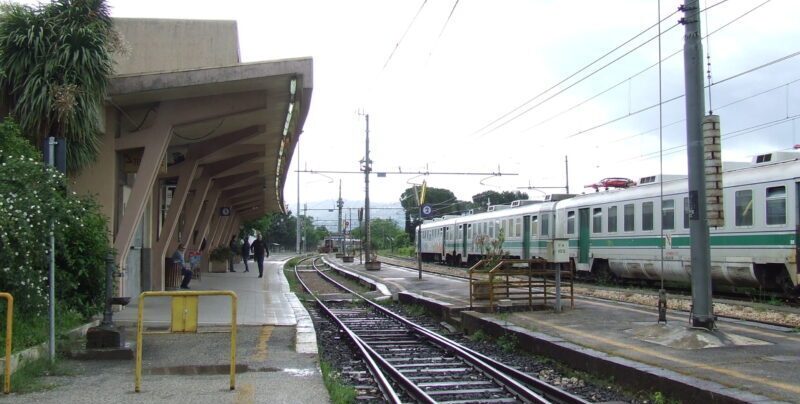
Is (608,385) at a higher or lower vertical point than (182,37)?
lower

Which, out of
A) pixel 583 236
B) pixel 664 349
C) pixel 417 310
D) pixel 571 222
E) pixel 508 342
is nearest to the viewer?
pixel 664 349

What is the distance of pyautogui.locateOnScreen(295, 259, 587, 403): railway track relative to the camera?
7.02 meters

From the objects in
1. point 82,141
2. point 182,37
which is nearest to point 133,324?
point 82,141

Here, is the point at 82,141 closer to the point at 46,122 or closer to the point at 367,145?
the point at 46,122

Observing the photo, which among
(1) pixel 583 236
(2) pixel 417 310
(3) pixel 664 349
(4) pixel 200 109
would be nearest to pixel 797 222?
(3) pixel 664 349

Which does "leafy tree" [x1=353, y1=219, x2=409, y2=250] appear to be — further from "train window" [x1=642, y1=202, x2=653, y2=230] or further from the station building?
the station building

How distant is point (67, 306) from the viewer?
31.9 ft

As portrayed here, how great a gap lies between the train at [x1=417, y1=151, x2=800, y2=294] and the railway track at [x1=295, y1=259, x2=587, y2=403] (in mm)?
2874

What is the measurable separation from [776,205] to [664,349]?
6814 millimetres

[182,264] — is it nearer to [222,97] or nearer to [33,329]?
[222,97]

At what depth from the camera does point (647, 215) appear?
17.6 metres

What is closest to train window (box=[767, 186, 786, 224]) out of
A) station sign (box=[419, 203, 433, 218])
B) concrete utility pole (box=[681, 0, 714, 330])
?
concrete utility pole (box=[681, 0, 714, 330])

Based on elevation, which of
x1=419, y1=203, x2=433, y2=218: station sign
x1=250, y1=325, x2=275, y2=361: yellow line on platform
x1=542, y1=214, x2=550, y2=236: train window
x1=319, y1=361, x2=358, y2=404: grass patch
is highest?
x1=419, y1=203, x2=433, y2=218: station sign

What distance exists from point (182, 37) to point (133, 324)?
238 inches
